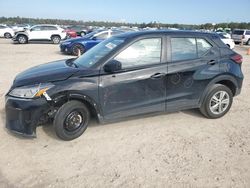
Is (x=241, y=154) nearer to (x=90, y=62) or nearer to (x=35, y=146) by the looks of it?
(x=90, y=62)

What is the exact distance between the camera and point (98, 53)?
4.64 meters

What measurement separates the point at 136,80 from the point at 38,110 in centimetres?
162

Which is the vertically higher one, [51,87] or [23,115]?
[51,87]

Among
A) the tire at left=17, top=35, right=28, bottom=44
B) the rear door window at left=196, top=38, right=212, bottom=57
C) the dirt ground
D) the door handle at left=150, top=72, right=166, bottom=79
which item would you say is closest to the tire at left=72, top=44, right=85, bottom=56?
the tire at left=17, top=35, right=28, bottom=44

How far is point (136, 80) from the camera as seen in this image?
4305 mm

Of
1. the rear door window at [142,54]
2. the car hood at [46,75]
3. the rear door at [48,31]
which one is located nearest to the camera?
the car hood at [46,75]

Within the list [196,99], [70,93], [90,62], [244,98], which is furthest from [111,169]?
[244,98]

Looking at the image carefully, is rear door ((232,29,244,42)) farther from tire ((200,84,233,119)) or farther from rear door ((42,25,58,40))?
tire ((200,84,233,119))

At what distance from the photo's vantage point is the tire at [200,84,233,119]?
16.4 ft

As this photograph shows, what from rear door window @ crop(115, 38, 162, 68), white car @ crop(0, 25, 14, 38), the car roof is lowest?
rear door window @ crop(115, 38, 162, 68)

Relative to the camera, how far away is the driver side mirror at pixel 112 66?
13.4ft

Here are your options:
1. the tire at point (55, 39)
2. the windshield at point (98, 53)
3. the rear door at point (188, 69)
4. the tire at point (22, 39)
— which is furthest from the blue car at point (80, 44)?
the rear door at point (188, 69)

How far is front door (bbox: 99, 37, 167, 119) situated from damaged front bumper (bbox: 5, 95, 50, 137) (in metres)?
0.93

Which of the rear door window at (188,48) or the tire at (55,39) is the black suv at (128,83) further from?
the tire at (55,39)
